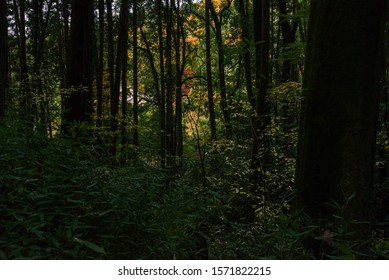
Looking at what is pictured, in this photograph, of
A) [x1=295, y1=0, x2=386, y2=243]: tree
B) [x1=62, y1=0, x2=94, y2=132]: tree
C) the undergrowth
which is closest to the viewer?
the undergrowth

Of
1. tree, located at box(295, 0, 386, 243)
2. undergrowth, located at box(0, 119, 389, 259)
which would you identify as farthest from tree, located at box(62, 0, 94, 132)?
tree, located at box(295, 0, 386, 243)

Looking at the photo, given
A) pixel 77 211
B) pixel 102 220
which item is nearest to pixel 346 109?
pixel 102 220

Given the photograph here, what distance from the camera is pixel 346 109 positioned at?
251cm

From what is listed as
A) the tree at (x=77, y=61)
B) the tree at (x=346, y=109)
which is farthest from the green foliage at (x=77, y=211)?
the tree at (x=77, y=61)

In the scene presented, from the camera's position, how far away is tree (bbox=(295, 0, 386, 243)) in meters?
2.50

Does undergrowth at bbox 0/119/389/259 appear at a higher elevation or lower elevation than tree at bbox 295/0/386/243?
lower

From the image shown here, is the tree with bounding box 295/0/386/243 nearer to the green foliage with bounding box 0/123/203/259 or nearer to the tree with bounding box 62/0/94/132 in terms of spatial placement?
the green foliage with bounding box 0/123/203/259

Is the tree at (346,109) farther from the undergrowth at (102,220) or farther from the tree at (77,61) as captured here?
the tree at (77,61)

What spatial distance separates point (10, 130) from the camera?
12.0 ft

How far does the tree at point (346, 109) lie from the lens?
2.50 meters

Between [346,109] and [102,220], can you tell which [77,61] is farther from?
[346,109]

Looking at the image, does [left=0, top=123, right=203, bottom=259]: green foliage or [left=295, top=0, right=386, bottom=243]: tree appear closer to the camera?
[left=0, top=123, right=203, bottom=259]: green foliage

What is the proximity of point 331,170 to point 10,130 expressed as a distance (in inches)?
126
